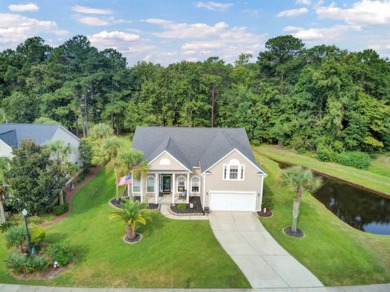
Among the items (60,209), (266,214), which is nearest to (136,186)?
(60,209)

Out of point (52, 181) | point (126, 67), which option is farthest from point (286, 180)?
point (126, 67)

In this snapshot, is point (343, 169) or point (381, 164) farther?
point (381, 164)

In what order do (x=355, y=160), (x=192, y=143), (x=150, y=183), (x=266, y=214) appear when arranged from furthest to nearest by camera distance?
1. (x=355, y=160)
2. (x=192, y=143)
3. (x=150, y=183)
4. (x=266, y=214)

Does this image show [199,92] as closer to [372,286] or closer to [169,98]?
[169,98]

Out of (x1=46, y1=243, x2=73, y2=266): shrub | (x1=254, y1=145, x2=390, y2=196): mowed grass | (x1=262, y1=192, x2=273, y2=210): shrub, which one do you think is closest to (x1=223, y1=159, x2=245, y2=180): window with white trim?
(x1=262, y1=192, x2=273, y2=210): shrub

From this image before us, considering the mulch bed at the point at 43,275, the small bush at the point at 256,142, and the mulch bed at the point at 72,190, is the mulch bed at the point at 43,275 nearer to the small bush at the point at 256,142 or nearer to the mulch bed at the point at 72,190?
the mulch bed at the point at 72,190

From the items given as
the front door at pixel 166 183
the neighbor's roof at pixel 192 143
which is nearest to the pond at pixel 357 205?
the neighbor's roof at pixel 192 143

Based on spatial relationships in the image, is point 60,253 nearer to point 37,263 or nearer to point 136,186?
point 37,263
